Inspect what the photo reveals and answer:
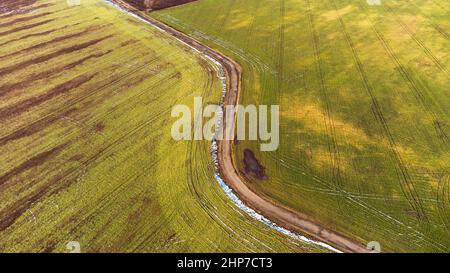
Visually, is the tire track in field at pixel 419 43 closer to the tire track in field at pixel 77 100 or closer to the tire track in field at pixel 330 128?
the tire track in field at pixel 330 128

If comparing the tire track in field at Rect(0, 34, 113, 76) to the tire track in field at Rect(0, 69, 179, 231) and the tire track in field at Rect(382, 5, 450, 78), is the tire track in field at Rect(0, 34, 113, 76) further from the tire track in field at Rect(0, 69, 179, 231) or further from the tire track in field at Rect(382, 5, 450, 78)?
the tire track in field at Rect(382, 5, 450, 78)

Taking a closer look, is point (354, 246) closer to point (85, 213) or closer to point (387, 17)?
point (85, 213)

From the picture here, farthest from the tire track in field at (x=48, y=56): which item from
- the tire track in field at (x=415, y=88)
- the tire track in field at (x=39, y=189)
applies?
the tire track in field at (x=415, y=88)

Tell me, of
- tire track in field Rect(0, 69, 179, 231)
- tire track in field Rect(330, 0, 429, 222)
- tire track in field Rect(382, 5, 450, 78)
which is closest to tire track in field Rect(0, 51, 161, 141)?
tire track in field Rect(0, 69, 179, 231)

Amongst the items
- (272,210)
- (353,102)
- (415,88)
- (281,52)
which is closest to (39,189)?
(272,210)

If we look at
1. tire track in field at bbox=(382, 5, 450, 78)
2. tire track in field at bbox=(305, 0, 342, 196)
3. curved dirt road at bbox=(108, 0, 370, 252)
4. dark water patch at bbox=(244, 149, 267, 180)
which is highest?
tire track in field at bbox=(382, 5, 450, 78)

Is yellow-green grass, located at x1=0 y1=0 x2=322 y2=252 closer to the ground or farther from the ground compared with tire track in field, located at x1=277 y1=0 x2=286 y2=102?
closer to the ground

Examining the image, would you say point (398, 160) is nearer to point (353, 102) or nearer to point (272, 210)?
point (353, 102)
